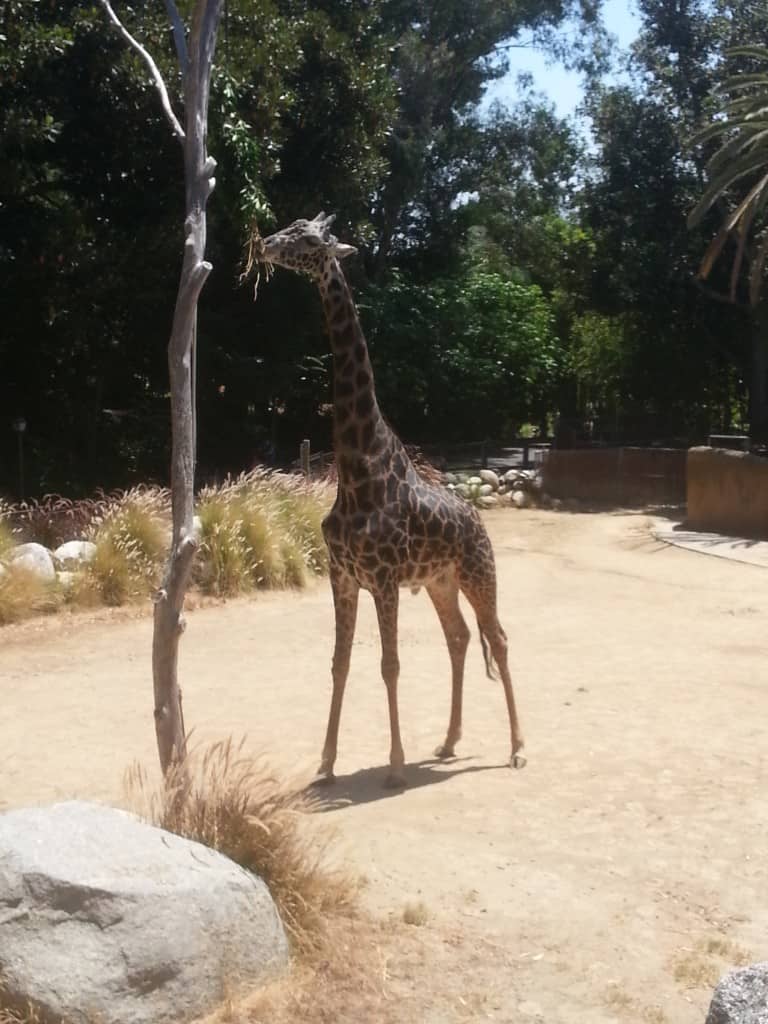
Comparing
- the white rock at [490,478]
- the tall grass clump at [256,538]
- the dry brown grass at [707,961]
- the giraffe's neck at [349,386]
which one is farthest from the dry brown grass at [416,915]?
the white rock at [490,478]

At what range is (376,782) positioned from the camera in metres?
7.18

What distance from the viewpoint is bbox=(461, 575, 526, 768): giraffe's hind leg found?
7.57 meters

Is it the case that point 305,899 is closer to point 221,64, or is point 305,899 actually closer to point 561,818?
point 561,818

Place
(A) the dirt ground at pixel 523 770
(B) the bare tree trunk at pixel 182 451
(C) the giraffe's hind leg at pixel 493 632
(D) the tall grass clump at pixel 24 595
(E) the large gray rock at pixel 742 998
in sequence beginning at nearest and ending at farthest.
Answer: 1. (E) the large gray rock at pixel 742 998
2. (A) the dirt ground at pixel 523 770
3. (B) the bare tree trunk at pixel 182 451
4. (C) the giraffe's hind leg at pixel 493 632
5. (D) the tall grass clump at pixel 24 595

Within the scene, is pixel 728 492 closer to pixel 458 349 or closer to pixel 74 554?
pixel 458 349

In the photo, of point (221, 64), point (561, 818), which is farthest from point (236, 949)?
point (221, 64)

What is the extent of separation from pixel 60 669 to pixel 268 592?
3.42 m

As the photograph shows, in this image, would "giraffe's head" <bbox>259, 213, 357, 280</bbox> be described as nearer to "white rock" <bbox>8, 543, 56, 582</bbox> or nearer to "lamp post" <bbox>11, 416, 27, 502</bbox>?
"white rock" <bbox>8, 543, 56, 582</bbox>

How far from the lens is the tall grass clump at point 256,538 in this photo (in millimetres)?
13188

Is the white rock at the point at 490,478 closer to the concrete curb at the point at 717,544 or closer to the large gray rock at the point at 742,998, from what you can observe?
the concrete curb at the point at 717,544

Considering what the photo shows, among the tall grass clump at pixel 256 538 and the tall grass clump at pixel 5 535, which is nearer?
the tall grass clump at pixel 5 535

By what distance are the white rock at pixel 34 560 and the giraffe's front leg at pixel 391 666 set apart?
6021 millimetres

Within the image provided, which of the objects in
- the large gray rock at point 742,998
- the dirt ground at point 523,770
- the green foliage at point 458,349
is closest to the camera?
the large gray rock at point 742,998

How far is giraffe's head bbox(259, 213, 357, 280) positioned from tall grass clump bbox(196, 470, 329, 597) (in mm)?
6487
